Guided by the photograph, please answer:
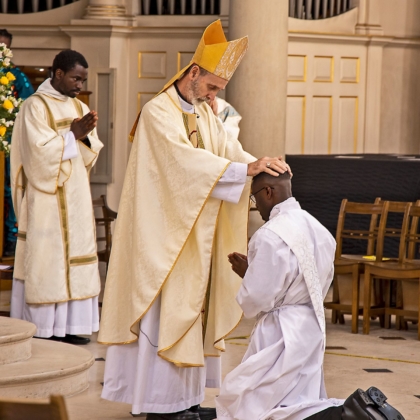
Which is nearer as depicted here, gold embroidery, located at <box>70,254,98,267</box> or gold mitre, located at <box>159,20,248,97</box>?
gold mitre, located at <box>159,20,248,97</box>

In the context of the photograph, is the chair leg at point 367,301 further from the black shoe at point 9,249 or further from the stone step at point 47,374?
the black shoe at point 9,249

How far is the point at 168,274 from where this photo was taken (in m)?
4.94

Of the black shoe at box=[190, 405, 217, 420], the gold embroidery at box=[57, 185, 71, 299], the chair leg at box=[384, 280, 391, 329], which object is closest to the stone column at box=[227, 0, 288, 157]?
the chair leg at box=[384, 280, 391, 329]

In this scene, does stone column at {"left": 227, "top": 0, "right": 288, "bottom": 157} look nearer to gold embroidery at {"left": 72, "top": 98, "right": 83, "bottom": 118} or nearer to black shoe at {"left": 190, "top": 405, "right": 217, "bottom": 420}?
gold embroidery at {"left": 72, "top": 98, "right": 83, "bottom": 118}

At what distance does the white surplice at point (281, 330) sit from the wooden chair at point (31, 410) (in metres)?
1.83

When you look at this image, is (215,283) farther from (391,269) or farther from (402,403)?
(391,269)

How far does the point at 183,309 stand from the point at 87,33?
7.03m

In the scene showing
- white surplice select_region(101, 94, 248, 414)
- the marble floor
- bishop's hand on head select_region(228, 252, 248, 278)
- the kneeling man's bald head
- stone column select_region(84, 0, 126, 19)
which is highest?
stone column select_region(84, 0, 126, 19)

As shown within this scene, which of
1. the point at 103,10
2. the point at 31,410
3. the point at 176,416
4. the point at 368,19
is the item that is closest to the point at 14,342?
the point at 176,416

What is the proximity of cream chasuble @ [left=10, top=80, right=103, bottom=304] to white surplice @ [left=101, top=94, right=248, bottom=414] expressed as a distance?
210 centimetres

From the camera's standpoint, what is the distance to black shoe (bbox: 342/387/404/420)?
3.89 m

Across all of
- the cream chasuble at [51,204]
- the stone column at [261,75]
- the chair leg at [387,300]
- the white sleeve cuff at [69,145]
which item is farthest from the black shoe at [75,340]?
the stone column at [261,75]

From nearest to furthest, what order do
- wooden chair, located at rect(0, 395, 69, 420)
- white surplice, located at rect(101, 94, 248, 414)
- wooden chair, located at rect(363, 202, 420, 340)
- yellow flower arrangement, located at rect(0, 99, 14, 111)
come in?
wooden chair, located at rect(0, 395, 69, 420) < white surplice, located at rect(101, 94, 248, 414) < yellow flower arrangement, located at rect(0, 99, 14, 111) < wooden chair, located at rect(363, 202, 420, 340)

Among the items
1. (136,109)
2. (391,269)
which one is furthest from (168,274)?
(136,109)
